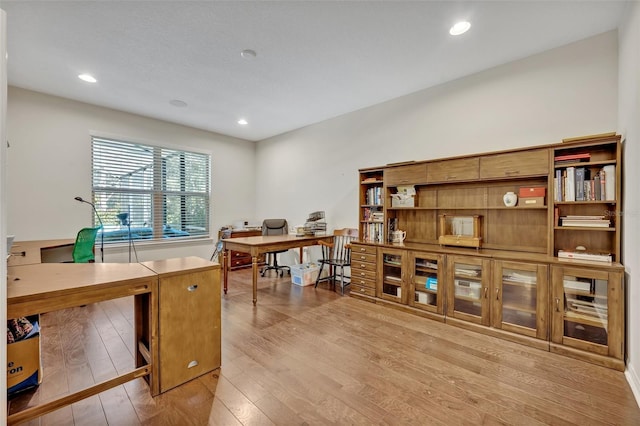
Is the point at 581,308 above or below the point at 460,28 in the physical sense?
below

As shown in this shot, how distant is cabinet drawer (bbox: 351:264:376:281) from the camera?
11.8 ft

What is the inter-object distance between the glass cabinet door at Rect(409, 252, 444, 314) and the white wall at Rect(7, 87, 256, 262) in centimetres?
420

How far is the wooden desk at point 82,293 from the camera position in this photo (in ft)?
4.42

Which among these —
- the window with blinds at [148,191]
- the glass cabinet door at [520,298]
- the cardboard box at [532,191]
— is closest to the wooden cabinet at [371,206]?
the glass cabinet door at [520,298]

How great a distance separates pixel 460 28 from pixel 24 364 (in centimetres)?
412

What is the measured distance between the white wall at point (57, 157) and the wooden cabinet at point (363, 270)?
338 cm

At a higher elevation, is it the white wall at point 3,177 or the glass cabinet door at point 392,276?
the white wall at point 3,177

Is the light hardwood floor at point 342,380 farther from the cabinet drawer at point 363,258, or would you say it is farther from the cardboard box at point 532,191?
the cardboard box at point 532,191

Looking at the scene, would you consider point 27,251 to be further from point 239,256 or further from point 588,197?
point 588,197

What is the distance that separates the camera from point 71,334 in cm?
262

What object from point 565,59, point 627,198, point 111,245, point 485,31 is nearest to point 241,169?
point 111,245

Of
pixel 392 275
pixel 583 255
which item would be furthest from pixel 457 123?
pixel 392 275

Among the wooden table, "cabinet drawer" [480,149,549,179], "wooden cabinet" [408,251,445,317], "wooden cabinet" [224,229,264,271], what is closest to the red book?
"cabinet drawer" [480,149,549,179]

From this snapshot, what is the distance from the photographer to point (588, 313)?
2.26 m
